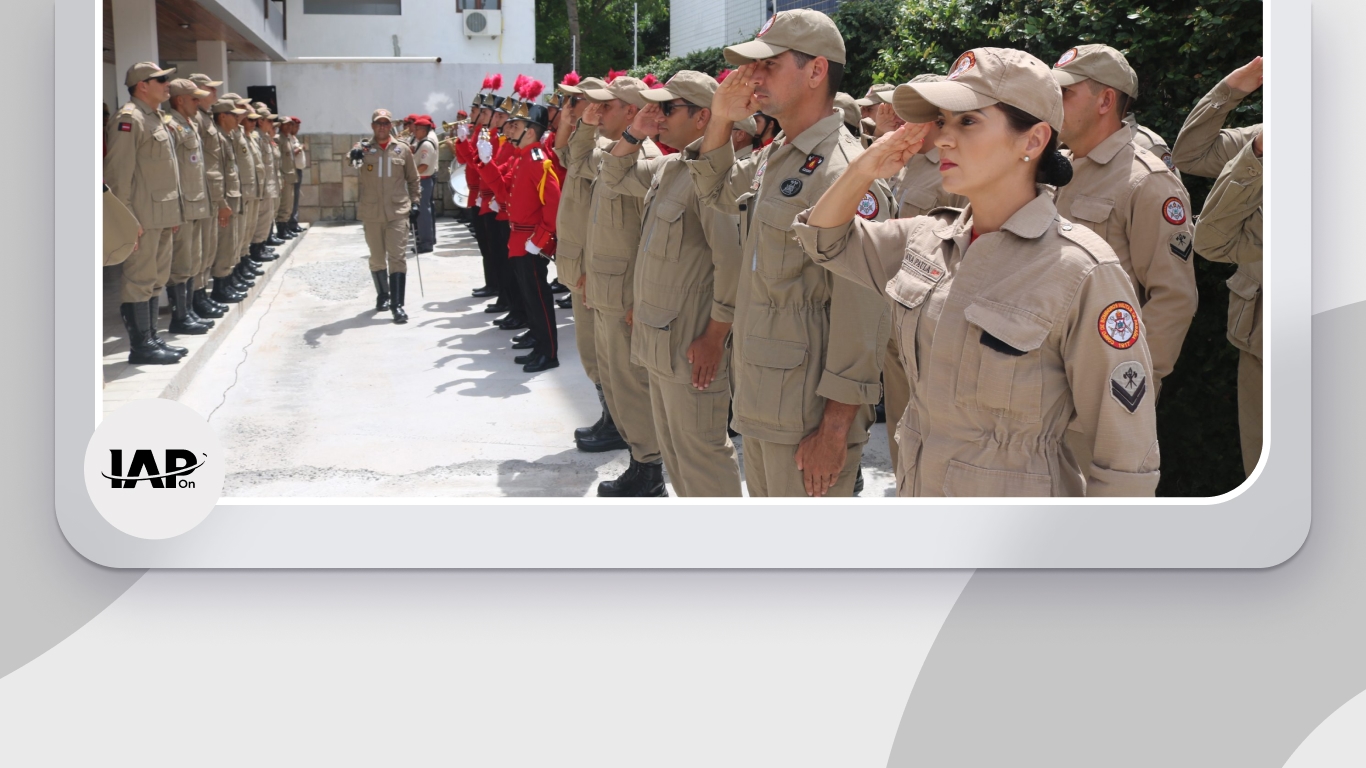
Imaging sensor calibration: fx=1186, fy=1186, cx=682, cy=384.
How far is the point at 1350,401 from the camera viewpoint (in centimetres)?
206

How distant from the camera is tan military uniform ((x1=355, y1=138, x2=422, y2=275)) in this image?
10344 mm

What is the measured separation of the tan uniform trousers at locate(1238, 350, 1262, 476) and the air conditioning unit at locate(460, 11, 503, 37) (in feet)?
75.1

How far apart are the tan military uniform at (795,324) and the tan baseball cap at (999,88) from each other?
76cm

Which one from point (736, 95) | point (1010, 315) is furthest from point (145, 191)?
point (1010, 315)

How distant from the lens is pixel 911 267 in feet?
7.27

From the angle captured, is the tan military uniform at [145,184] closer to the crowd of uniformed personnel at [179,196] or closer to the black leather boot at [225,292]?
the crowd of uniformed personnel at [179,196]

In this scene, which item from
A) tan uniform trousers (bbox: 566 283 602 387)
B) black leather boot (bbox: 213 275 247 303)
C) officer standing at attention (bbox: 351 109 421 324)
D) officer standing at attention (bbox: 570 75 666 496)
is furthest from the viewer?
black leather boot (bbox: 213 275 247 303)

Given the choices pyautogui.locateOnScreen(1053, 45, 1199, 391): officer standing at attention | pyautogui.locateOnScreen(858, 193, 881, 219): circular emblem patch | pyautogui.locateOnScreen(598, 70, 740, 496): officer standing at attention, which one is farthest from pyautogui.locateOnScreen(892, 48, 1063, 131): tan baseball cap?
pyautogui.locateOnScreen(598, 70, 740, 496): officer standing at attention

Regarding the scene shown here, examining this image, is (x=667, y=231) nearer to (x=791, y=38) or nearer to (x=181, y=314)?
(x=791, y=38)

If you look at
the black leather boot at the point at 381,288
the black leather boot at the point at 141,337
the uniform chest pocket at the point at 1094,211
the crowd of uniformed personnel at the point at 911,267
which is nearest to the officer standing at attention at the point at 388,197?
the black leather boot at the point at 381,288

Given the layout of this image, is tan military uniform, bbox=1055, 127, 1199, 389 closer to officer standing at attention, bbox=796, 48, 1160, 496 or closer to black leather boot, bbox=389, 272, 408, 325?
officer standing at attention, bbox=796, 48, 1160, 496

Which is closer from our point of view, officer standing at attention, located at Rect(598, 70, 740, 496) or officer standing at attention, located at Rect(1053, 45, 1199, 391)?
officer standing at attention, located at Rect(1053, 45, 1199, 391)

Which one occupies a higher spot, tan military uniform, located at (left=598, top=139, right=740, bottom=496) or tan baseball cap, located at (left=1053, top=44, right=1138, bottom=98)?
tan baseball cap, located at (left=1053, top=44, right=1138, bottom=98)

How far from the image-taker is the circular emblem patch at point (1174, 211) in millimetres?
3211
